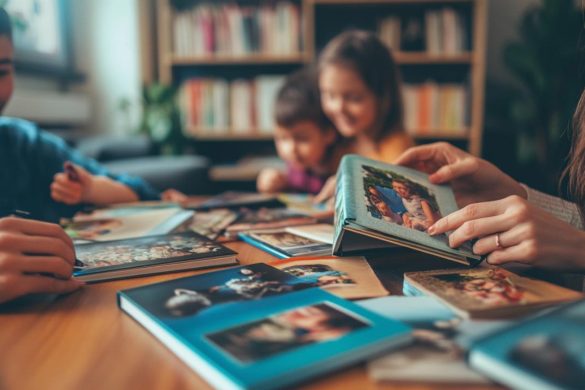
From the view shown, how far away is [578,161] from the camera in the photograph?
80 cm

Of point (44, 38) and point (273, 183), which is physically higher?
point (44, 38)

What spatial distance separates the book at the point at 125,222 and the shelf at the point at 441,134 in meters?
1.99

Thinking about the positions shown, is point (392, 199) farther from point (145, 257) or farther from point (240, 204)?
point (240, 204)

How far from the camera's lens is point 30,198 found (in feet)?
3.70

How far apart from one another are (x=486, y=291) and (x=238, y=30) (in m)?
2.48

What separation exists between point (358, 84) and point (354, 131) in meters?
0.16

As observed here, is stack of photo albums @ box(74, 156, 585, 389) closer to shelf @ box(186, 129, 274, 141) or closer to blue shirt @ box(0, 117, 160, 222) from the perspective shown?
blue shirt @ box(0, 117, 160, 222)

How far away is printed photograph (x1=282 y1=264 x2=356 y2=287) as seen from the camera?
1.77 ft

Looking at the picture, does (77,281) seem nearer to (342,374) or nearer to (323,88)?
(342,374)

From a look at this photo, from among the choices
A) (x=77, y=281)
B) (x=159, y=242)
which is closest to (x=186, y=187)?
(x=159, y=242)

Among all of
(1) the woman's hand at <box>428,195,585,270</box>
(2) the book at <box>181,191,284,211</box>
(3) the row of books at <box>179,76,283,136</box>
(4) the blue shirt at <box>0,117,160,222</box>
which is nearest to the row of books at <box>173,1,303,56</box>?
(3) the row of books at <box>179,76,283,136</box>

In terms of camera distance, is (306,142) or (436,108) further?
(436,108)

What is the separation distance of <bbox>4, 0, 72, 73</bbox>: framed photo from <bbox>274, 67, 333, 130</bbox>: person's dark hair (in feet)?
3.93

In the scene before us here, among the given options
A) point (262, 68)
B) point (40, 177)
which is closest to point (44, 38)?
point (262, 68)
